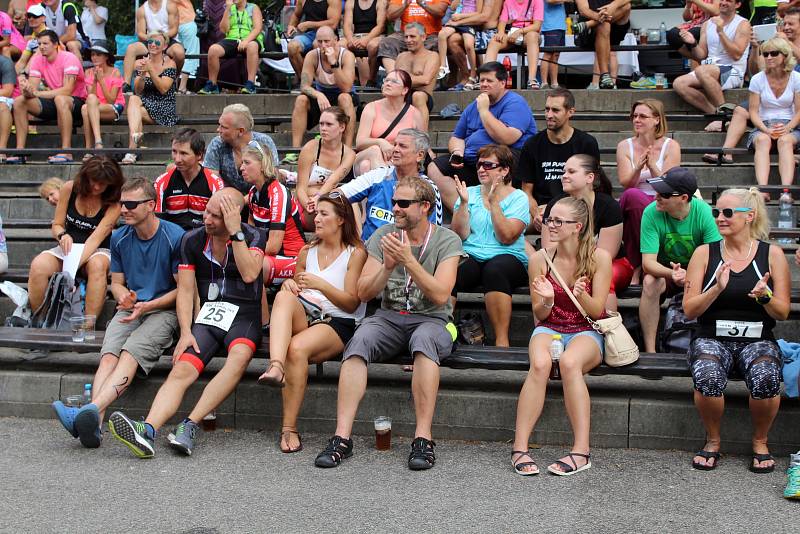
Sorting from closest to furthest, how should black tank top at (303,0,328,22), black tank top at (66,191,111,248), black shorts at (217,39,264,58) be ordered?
black tank top at (66,191,111,248)
black tank top at (303,0,328,22)
black shorts at (217,39,264,58)

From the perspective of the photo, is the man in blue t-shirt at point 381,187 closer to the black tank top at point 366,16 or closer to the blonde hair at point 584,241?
the blonde hair at point 584,241

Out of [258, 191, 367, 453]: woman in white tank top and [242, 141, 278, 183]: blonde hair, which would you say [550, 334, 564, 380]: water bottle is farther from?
[242, 141, 278, 183]: blonde hair

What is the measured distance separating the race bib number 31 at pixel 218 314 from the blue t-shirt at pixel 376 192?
1407mm

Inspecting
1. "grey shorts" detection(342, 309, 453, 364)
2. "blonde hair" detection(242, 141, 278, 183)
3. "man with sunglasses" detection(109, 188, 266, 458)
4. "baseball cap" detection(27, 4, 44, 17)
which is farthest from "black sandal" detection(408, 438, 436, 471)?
"baseball cap" detection(27, 4, 44, 17)

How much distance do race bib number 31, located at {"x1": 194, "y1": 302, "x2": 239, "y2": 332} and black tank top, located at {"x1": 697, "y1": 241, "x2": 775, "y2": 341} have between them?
273cm

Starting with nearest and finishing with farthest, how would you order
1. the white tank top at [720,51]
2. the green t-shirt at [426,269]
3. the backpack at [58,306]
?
the green t-shirt at [426,269]
the backpack at [58,306]
the white tank top at [720,51]

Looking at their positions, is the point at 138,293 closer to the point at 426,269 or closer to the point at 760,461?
the point at 426,269

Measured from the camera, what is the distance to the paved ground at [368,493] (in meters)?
4.61

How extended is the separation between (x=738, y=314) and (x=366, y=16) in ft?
23.4

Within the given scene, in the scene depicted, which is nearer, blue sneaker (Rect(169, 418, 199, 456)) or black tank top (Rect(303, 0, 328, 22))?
blue sneaker (Rect(169, 418, 199, 456))

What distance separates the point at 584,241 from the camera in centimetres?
576

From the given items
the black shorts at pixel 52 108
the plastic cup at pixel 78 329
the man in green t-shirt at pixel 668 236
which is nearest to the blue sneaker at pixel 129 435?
the plastic cup at pixel 78 329

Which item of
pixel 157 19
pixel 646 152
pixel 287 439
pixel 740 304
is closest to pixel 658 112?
pixel 646 152

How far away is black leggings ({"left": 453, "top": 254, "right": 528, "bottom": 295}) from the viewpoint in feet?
21.4
